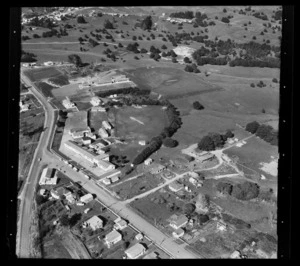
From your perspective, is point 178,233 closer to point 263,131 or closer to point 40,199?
point 40,199

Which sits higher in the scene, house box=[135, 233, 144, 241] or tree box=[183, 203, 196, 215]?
tree box=[183, 203, 196, 215]

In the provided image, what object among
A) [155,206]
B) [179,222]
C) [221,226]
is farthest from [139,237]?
[221,226]

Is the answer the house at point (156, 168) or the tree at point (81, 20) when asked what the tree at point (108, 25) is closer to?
the tree at point (81, 20)

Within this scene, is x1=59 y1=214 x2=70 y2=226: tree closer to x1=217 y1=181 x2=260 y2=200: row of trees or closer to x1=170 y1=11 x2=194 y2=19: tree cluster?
x1=217 y1=181 x2=260 y2=200: row of trees

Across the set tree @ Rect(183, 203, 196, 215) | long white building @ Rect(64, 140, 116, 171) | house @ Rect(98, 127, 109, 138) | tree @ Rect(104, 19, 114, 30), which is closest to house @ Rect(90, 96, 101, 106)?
house @ Rect(98, 127, 109, 138)

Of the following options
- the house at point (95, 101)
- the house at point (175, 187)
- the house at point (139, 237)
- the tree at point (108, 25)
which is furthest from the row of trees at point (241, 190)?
the tree at point (108, 25)

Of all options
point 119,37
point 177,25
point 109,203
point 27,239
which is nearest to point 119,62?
point 119,37
